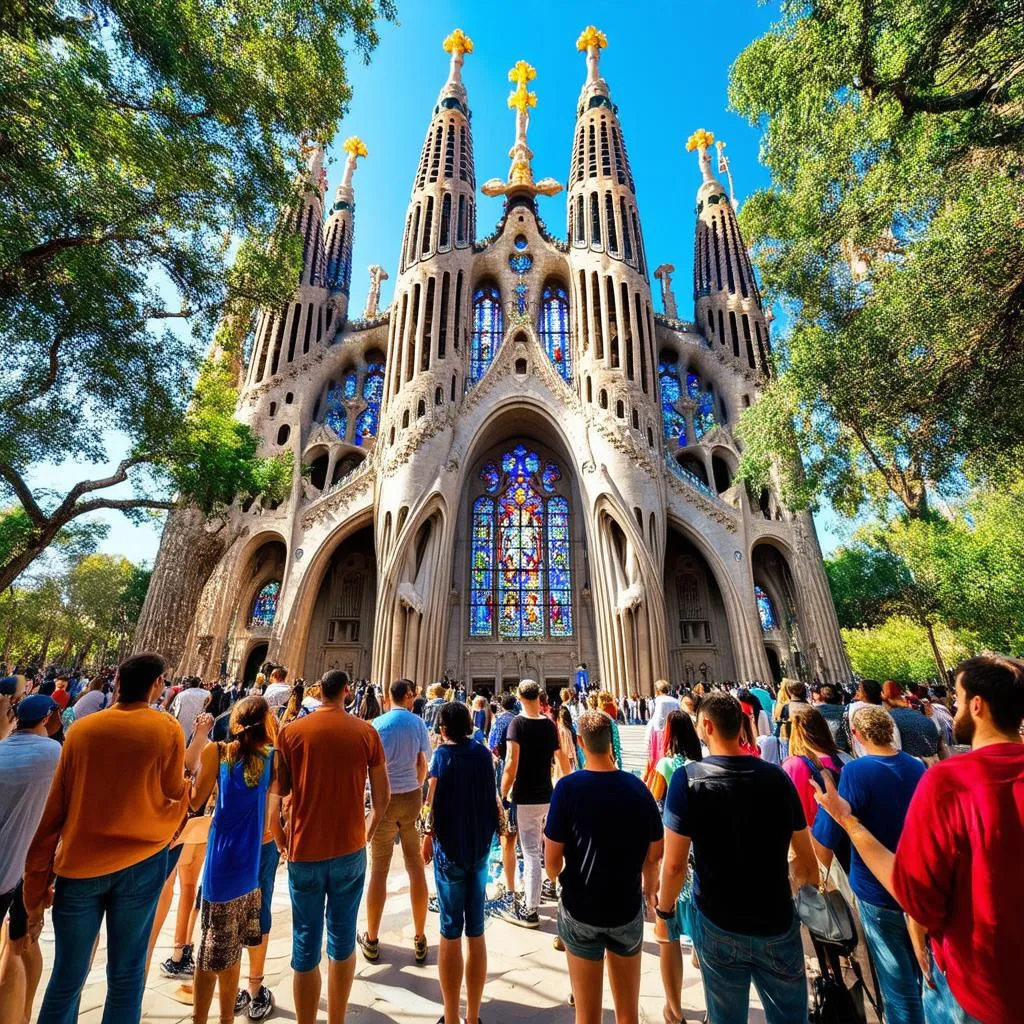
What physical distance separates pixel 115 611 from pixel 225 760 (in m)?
30.9

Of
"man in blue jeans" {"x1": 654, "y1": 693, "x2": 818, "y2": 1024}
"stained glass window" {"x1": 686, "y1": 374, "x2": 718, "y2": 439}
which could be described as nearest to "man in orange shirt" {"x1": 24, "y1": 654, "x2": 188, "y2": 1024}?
"man in blue jeans" {"x1": 654, "y1": 693, "x2": 818, "y2": 1024}

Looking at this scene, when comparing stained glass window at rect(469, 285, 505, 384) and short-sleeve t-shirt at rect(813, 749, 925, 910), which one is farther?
stained glass window at rect(469, 285, 505, 384)

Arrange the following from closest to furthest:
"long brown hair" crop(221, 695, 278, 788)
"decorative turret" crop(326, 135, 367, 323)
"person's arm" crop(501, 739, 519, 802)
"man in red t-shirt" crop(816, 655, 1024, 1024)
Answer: "man in red t-shirt" crop(816, 655, 1024, 1024) → "long brown hair" crop(221, 695, 278, 788) → "person's arm" crop(501, 739, 519, 802) → "decorative turret" crop(326, 135, 367, 323)

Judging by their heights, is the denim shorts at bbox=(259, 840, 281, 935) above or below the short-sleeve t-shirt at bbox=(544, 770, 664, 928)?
below

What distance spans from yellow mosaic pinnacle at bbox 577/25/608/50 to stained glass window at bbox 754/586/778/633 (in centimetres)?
3030

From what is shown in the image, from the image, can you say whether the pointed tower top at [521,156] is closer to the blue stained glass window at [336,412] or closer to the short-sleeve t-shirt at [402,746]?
the blue stained glass window at [336,412]

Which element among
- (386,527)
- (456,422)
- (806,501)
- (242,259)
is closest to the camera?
(242,259)

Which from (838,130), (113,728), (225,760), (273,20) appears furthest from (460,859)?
(838,130)

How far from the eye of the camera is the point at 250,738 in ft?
8.93

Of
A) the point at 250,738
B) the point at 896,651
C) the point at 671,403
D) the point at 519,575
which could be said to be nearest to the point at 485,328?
the point at 671,403

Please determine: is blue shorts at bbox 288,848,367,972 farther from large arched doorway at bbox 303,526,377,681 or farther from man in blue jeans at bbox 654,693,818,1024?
large arched doorway at bbox 303,526,377,681

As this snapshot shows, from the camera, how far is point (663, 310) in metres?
32.8

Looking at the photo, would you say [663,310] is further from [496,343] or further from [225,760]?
[225,760]

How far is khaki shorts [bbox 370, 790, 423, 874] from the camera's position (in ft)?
11.0
